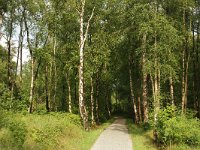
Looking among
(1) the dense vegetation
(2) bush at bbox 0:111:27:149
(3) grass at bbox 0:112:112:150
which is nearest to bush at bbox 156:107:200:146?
(1) the dense vegetation

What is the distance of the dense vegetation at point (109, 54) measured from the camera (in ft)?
58.9

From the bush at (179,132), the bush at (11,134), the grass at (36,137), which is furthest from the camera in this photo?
the bush at (179,132)

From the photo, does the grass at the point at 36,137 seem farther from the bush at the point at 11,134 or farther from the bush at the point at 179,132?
the bush at the point at 179,132

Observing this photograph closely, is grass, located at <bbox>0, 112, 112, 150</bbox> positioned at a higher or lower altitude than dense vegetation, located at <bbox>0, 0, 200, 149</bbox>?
lower

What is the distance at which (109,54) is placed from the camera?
1265 inches

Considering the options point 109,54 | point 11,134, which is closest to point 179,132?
point 11,134

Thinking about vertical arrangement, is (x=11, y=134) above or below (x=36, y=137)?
above

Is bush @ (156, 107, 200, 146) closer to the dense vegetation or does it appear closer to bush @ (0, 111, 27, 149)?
the dense vegetation

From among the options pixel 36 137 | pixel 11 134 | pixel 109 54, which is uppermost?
pixel 109 54

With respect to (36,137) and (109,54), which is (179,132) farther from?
(109,54)

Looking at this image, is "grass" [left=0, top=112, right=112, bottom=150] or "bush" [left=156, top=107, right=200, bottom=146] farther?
"bush" [left=156, top=107, right=200, bottom=146]

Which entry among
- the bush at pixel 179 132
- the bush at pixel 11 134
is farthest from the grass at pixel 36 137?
the bush at pixel 179 132

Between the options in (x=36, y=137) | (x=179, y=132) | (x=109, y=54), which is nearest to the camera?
(x=36, y=137)

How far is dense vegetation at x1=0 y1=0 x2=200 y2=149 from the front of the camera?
1795 cm
